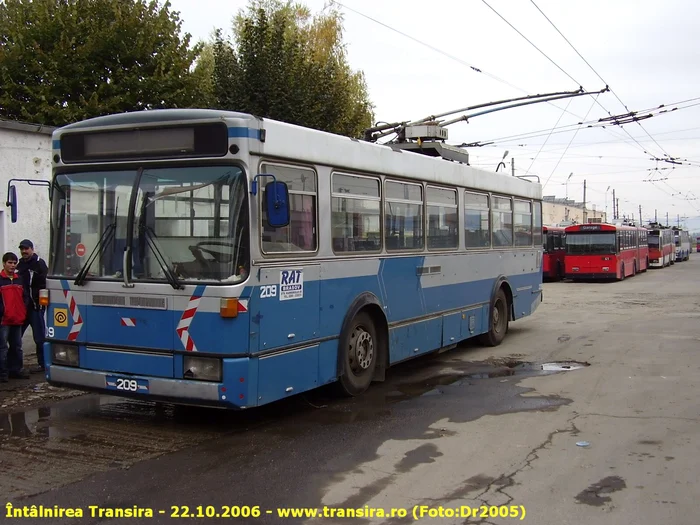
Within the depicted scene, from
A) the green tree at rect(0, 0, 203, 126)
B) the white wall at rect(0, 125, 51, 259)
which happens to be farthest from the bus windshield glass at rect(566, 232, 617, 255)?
the white wall at rect(0, 125, 51, 259)

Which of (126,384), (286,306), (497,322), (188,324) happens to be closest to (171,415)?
(126,384)

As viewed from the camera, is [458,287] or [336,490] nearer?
[336,490]

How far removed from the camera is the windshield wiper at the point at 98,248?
6945 mm

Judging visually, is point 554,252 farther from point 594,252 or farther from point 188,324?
point 188,324

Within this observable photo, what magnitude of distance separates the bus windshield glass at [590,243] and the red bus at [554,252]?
195 centimetres

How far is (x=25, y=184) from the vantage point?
43.0 feet

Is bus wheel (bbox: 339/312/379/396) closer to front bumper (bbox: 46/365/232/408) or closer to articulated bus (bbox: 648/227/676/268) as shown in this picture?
front bumper (bbox: 46/365/232/408)

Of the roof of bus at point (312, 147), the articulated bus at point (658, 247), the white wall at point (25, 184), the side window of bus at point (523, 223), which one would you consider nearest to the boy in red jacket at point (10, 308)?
the roof of bus at point (312, 147)

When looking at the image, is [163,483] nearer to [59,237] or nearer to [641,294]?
[59,237]

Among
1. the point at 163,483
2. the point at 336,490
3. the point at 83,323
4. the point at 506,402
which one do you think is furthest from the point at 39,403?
the point at 506,402

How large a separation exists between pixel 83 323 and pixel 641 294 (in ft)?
70.9

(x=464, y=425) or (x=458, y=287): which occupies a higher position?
(x=458, y=287)

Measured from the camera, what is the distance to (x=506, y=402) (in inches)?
329

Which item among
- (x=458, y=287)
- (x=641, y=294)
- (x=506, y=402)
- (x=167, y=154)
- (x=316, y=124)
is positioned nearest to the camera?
(x=167, y=154)
